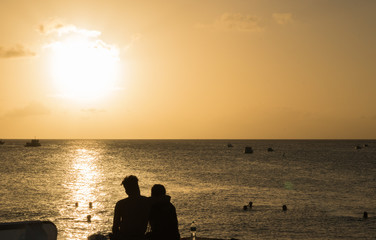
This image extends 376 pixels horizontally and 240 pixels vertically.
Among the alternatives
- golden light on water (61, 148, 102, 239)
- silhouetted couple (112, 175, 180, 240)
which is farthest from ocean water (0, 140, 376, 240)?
silhouetted couple (112, 175, 180, 240)

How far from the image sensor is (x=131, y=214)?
829 centimetres

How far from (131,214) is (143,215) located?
24cm

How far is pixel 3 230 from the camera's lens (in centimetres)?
839

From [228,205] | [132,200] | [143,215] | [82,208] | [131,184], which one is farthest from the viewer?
[228,205]

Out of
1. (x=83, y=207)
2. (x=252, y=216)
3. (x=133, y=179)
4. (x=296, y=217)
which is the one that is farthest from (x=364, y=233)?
(x=133, y=179)

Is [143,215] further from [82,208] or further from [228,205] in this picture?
[228,205]

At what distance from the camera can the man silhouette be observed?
26.9 ft

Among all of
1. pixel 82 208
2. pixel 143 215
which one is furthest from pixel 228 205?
pixel 143 215

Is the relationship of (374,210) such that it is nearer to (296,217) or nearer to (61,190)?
(296,217)

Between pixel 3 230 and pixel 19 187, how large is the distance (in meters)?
59.9

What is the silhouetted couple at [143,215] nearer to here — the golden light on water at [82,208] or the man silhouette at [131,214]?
the man silhouette at [131,214]

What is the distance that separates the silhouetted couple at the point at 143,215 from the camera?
26.9ft

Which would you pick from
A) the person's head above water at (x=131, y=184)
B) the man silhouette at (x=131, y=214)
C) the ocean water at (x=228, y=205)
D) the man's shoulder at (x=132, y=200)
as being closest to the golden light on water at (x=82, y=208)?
the ocean water at (x=228, y=205)

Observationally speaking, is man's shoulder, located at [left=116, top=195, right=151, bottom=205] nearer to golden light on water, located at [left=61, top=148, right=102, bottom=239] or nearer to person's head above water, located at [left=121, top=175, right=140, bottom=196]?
person's head above water, located at [left=121, top=175, right=140, bottom=196]
